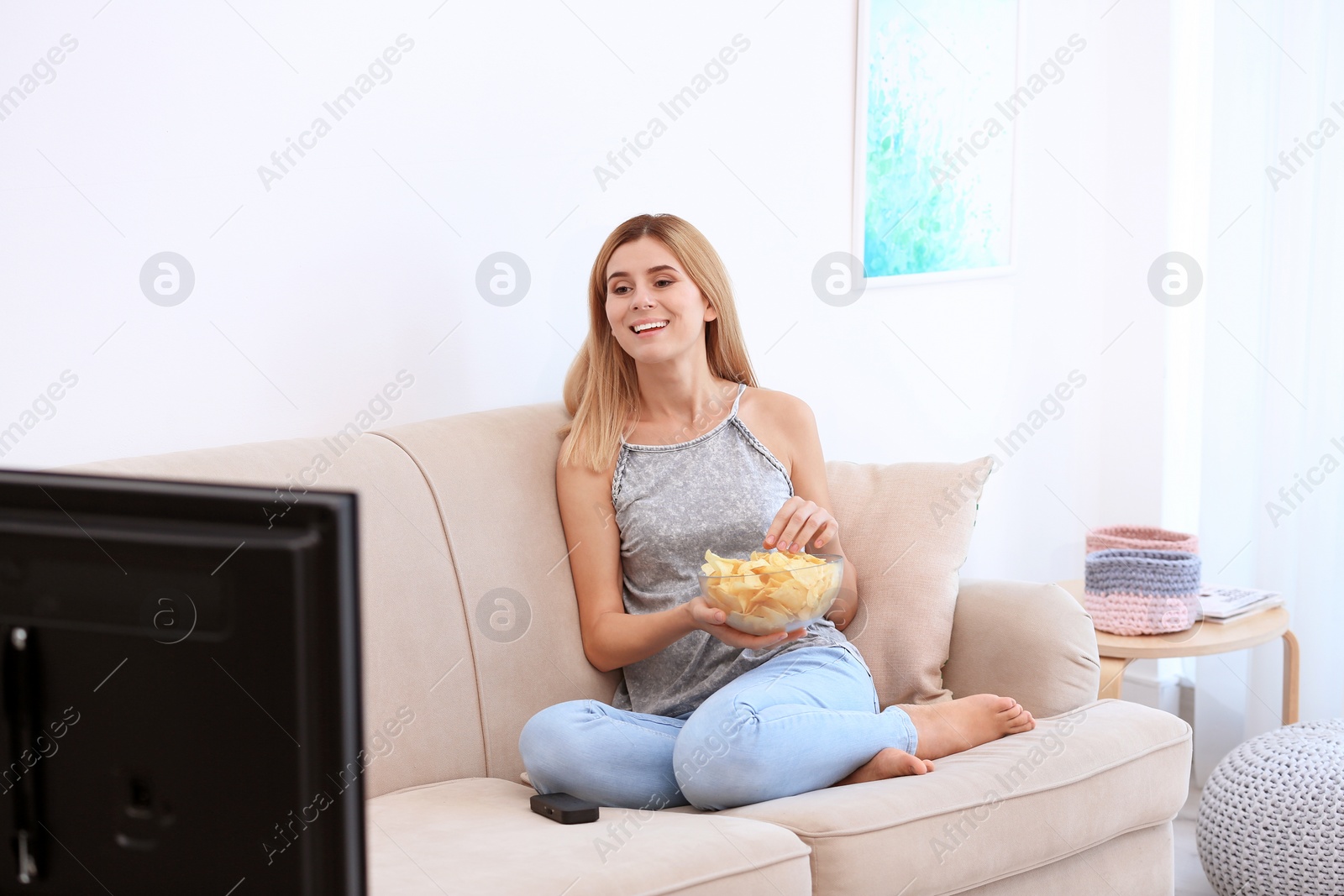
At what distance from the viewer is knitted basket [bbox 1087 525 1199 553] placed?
2.73 m

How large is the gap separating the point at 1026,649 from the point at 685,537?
1.95ft

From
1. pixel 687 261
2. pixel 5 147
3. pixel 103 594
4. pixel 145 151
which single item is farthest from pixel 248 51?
pixel 103 594

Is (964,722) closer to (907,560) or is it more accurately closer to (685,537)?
(907,560)

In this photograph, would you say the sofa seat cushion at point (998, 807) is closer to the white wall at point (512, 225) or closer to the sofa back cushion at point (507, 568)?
the sofa back cushion at point (507, 568)

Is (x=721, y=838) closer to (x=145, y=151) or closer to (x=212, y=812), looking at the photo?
→ (x=212, y=812)

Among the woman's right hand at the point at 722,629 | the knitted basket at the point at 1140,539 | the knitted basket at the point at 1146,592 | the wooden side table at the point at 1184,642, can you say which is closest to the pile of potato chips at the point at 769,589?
the woman's right hand at the point at 722,629

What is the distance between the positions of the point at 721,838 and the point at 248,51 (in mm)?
1386

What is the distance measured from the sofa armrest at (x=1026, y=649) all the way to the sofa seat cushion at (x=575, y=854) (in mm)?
659

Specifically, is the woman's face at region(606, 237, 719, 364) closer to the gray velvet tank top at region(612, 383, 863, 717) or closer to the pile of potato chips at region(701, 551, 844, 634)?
the gray velvet tank top at region(612, 383, 863, 717)

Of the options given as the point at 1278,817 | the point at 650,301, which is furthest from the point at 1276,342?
the point at 650,301

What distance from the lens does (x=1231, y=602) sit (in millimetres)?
2709

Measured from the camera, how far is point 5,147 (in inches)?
66.9

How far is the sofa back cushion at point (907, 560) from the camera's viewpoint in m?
2.10

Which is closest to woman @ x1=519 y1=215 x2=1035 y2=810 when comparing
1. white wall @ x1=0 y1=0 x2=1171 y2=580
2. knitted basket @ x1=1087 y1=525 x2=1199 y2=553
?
white wall @ x1=0 y1=0 x2=1171 y2=580
